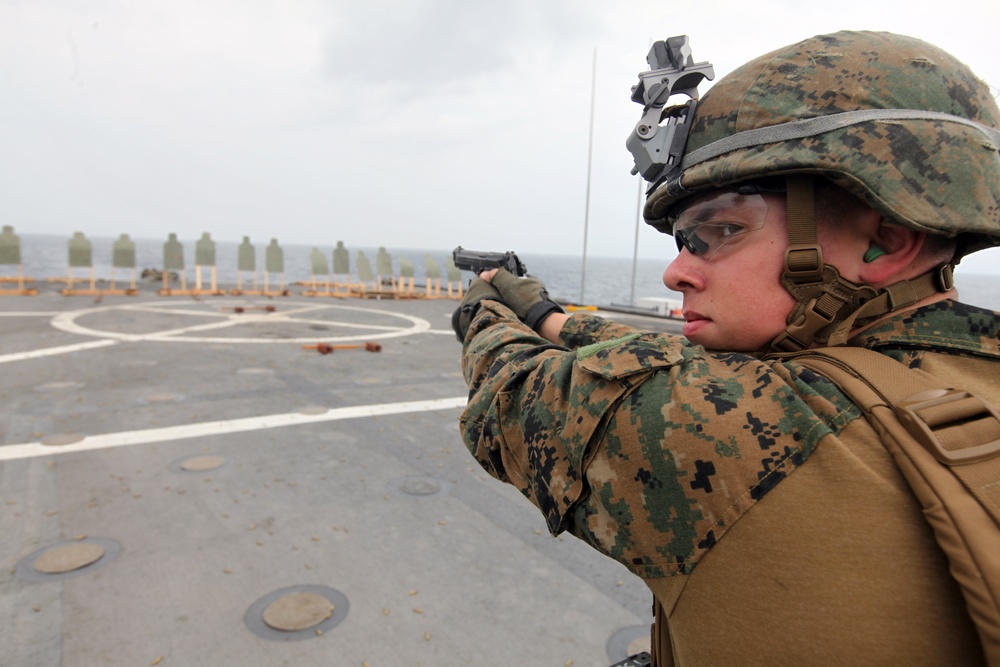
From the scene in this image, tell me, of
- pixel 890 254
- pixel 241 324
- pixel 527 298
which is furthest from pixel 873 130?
pixel 241 324

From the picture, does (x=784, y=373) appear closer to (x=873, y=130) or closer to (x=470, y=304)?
(x=873, y=130)

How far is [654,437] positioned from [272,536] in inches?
117

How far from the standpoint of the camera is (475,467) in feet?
14.4

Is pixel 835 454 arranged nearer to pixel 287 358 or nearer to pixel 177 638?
pixel 177 638

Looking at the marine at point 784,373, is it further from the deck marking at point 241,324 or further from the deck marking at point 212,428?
the deck marking at point 241,324

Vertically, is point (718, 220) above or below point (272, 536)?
above

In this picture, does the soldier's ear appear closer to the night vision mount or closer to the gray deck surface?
the night vision mount

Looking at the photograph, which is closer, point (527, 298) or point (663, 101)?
point (663, 101)

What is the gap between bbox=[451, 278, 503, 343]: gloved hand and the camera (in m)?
1.78

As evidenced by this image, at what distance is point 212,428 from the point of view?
498 cm

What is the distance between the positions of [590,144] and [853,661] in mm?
23952

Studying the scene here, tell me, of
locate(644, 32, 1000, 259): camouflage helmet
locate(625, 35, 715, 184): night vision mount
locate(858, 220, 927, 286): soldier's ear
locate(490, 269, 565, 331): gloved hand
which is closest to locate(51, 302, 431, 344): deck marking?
locate(490, 269, 565, 331): gloved hand

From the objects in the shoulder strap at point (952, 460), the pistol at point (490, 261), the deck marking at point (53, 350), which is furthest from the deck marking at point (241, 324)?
the shoulder strap at point (952, 460)

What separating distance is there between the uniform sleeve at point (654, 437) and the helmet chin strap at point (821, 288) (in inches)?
6.4
